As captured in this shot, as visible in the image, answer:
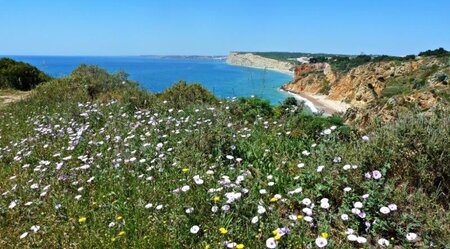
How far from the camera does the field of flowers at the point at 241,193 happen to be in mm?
3598

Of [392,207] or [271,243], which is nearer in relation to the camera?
[271,243]

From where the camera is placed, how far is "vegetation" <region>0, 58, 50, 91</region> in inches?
903

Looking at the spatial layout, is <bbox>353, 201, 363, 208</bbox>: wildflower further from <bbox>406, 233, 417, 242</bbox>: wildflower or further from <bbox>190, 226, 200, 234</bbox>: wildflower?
<bbox>190, 226, 200, 234</bbox>: wildflower

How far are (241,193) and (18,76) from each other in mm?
23362

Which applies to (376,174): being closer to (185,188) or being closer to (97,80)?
(185,188)

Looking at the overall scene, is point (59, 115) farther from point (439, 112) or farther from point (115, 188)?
point (439, 112)

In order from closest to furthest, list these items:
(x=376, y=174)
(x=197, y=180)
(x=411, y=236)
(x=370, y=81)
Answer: (x=411, y=236) → (x=376, y=174) → (x=197, y=180) → (x=370, y=81)

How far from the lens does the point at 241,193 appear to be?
409 centimetres

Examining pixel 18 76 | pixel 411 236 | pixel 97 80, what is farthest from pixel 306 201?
pixel 18 76

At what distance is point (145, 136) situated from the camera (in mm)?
6582

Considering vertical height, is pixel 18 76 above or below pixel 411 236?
below

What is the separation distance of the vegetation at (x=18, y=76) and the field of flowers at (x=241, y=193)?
62.1 feet

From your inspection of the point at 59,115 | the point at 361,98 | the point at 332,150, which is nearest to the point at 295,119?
the point at 332,150

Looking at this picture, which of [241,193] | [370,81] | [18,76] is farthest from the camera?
[370,81]
